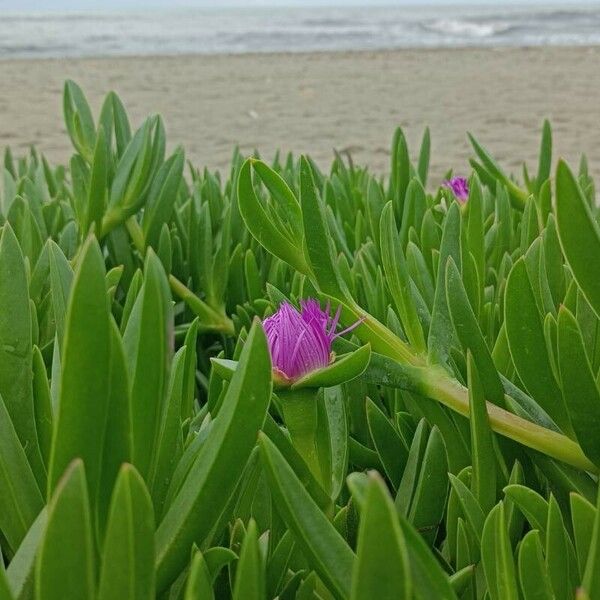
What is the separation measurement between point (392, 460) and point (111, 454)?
20 cm

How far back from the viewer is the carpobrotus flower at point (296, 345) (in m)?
0.37

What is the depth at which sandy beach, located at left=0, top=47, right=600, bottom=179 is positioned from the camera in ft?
16.3

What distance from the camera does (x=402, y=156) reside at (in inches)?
37.3

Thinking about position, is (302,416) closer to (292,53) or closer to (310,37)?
(292,53)

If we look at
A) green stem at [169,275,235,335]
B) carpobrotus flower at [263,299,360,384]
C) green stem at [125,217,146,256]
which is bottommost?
green stem at [169,275,235,335]

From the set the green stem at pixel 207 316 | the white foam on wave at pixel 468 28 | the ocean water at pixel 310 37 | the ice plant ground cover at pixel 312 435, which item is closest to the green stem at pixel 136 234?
the green stem at pixel 207 316

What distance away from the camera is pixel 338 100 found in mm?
6910

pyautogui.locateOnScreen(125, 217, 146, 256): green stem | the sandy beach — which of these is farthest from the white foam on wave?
pyautogui.locateOnScreen(125, 217, 146, 256): green stem

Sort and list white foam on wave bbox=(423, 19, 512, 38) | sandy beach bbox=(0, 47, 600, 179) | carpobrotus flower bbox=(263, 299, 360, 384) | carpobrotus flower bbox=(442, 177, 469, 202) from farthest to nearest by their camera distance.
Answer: white foam on wave bbox=(423, 19, 512, 38), sandy beach bbox=(0, 47, 600, 179), carpobrotus flower bbox=(442, 177, 469, 202), carpobrotus flower bbox=(263, 299, 360, 384)

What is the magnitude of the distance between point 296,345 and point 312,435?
0.05 m

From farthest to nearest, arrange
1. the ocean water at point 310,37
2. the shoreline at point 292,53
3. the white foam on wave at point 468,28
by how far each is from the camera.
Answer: the white foam on wave at point 468,28, the ocean water at point 310,37, the shoreline at point 292,53

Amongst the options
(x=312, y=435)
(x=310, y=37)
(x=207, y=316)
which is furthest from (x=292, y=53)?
(x=312, y=435)

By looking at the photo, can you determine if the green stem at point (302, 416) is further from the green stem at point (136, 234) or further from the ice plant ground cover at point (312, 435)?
the green stem at point (136, 234)

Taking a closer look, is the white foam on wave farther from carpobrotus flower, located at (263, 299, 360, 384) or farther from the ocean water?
carpobrotus flower, located at (263, 299, 360, 384)
